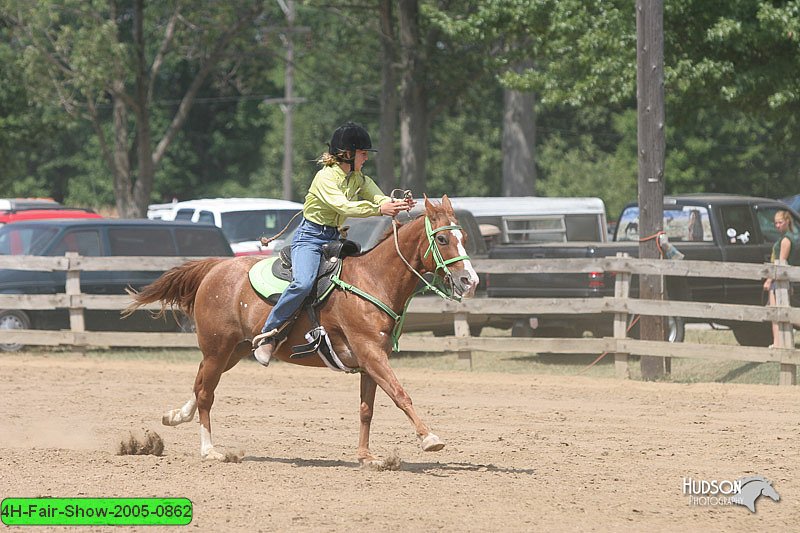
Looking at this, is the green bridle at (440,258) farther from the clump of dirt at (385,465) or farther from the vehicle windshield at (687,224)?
the vehicle windshield at (687,224)

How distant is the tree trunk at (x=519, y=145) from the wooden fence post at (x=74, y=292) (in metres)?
18.7

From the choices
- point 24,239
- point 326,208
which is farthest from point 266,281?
point 24,239

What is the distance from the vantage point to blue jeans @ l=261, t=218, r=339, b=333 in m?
9.20

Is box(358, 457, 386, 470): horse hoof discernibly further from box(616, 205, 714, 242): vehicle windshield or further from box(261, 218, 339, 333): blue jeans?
box(616, 205, 714, 242): vehicle windshield

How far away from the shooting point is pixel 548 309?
1620 cm

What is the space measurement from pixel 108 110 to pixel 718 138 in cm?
3283

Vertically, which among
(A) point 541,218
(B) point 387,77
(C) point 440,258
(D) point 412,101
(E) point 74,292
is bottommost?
(E) point 74,292

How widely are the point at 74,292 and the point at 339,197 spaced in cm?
951

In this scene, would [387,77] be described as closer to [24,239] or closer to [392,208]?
[24,239]

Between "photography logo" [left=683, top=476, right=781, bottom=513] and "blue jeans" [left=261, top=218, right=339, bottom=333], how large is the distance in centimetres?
307

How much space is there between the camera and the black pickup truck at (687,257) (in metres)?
17.7

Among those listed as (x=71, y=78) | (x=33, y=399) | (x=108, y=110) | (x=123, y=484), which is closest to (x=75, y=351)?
(x=33, y=399)

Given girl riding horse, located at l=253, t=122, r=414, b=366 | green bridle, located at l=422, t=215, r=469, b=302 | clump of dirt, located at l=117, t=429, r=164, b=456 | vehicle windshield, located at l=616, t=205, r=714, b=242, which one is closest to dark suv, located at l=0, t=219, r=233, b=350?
vehicle windshield, located at l=616, t=205, r=714, b=242

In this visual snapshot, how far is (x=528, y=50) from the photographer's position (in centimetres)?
2644
